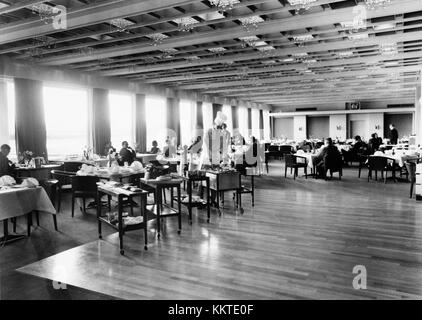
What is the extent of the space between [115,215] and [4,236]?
1.48 meters

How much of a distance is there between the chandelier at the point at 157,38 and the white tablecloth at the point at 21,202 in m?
3.11

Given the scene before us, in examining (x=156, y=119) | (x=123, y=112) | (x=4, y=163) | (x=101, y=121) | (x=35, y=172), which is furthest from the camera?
(x=156, y=119)

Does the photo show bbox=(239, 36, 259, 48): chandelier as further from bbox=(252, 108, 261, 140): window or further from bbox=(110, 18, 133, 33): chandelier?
bbox=(252, 108, 261, 140): window

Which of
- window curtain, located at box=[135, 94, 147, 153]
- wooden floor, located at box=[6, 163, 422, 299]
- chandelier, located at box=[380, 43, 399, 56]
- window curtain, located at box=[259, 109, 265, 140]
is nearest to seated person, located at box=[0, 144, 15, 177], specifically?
wooden floor, located at box=[6, 163, 422, 299]

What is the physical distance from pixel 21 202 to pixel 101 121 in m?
5.53

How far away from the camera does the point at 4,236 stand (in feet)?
15.7

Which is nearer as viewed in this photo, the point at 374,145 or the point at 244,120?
the point at 374,145

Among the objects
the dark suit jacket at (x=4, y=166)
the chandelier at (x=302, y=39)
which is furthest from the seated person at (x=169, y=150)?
the chandelier at (x=302, y=39)

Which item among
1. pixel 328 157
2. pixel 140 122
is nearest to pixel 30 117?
pixel 140 122

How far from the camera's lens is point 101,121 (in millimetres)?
10023

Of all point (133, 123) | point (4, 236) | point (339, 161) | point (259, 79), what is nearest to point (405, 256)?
point (4, 236)

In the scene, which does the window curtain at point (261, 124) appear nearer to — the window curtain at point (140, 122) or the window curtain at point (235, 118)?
the window curtain at point (235, 118)

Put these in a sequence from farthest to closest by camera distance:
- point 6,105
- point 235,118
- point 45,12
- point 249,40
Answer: point 235,118 → point 6,105 → point 249,40 → point 45,12

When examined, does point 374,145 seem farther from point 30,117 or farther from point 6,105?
point 6,105
